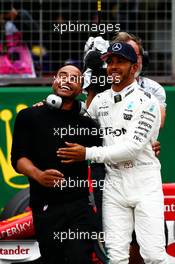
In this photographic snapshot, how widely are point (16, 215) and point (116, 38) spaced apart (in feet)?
7.45

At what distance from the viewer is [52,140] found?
5.97m

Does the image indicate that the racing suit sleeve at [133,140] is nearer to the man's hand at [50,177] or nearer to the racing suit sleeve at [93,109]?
the man's hand at [50,177]

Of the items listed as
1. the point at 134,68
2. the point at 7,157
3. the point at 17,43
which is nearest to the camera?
the point at 134,68

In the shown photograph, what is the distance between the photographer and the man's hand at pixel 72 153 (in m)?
5.88

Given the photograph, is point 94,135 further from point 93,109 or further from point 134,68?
point 134,68

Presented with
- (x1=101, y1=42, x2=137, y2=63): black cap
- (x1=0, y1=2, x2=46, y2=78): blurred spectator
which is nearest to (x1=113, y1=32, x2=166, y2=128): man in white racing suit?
(x1=101, y1=42, x2=137, y2=63): black cap

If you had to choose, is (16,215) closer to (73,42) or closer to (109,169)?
(109,169)

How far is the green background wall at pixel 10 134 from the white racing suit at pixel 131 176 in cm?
347

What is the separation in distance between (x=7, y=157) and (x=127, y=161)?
3.61 meters

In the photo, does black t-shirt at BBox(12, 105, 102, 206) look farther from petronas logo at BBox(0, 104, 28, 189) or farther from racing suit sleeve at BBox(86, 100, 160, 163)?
petronas logo at BBox(0, 104, 28, 189)

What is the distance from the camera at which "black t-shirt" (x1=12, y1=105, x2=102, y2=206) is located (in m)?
5.97

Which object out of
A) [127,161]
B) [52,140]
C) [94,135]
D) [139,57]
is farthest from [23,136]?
[139,57]

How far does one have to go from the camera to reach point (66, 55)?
35.1 feet

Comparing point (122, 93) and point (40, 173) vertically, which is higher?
point (122, 93)
